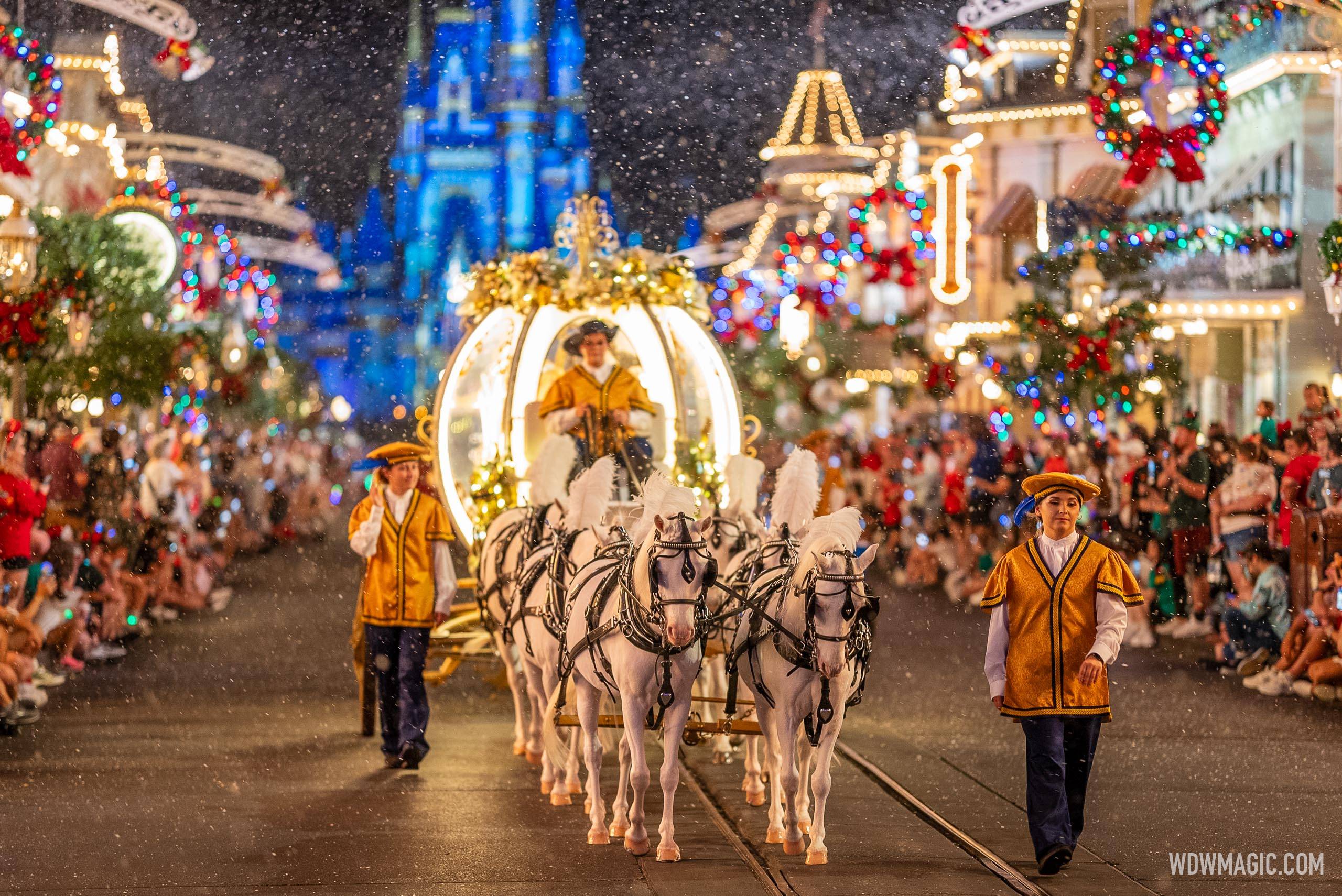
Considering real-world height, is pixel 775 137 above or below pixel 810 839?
above

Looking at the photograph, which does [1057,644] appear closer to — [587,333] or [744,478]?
[744,478]

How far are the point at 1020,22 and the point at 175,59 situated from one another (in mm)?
23966

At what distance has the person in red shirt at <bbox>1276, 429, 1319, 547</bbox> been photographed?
1484 cm

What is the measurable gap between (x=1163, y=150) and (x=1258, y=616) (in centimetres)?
425

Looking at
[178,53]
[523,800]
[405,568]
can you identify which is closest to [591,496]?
[405,568]

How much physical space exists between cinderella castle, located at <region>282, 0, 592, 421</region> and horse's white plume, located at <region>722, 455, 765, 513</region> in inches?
4965

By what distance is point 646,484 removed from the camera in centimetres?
878

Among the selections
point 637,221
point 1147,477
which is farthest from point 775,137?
point 637,221

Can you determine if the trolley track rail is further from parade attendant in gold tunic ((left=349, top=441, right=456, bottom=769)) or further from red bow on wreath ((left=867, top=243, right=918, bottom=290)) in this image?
red bow on wreath ((left=867, top=243, right=918, bottom=290))

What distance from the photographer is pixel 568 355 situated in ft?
45.8

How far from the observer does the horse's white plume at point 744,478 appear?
11.7 m

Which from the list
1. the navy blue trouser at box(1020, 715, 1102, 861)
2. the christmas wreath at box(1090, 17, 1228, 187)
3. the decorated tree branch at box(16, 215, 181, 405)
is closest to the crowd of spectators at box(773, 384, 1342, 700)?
the christmas wreath at box(1090, 17, 1228, 187)

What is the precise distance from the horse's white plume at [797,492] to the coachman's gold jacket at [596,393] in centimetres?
268

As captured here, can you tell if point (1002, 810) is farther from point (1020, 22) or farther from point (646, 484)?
point (1020, 22)
